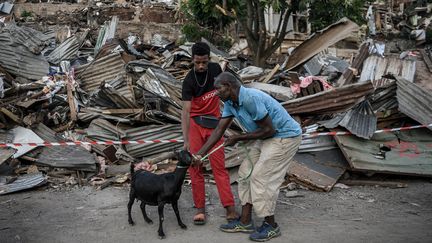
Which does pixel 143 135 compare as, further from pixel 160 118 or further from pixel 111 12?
pixel 111 12

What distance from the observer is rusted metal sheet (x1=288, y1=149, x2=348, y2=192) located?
20.2ft

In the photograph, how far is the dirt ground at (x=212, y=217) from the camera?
14.9 ft

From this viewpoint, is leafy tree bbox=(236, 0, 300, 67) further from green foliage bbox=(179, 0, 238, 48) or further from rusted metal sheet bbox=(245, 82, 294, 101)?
rusted metal sheet bbox=(245, 82, 294, 101)

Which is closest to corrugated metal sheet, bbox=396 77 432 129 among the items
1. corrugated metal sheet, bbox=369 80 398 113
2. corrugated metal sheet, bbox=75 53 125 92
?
corrugated metal sheet, bbox=369 80 398 113

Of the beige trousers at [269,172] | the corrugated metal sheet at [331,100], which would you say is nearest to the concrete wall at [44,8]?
the corrugated metal sheet at [331,100]

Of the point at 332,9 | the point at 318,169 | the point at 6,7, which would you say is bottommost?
the point at 318,169

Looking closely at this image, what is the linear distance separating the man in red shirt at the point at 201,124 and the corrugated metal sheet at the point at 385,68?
14.2ft

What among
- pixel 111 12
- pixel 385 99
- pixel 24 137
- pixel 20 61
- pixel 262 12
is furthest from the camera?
pixel 111 12

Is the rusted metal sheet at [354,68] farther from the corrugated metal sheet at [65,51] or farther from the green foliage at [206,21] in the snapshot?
the corrugated metal sheet at [65,51]

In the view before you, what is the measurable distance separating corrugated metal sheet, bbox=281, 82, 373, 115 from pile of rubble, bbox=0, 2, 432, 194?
14 mm

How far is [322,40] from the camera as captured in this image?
9641 millimetres

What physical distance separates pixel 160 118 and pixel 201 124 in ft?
8.25

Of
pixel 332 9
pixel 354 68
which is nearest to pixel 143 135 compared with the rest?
pixel 354 68

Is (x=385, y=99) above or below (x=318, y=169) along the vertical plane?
above
